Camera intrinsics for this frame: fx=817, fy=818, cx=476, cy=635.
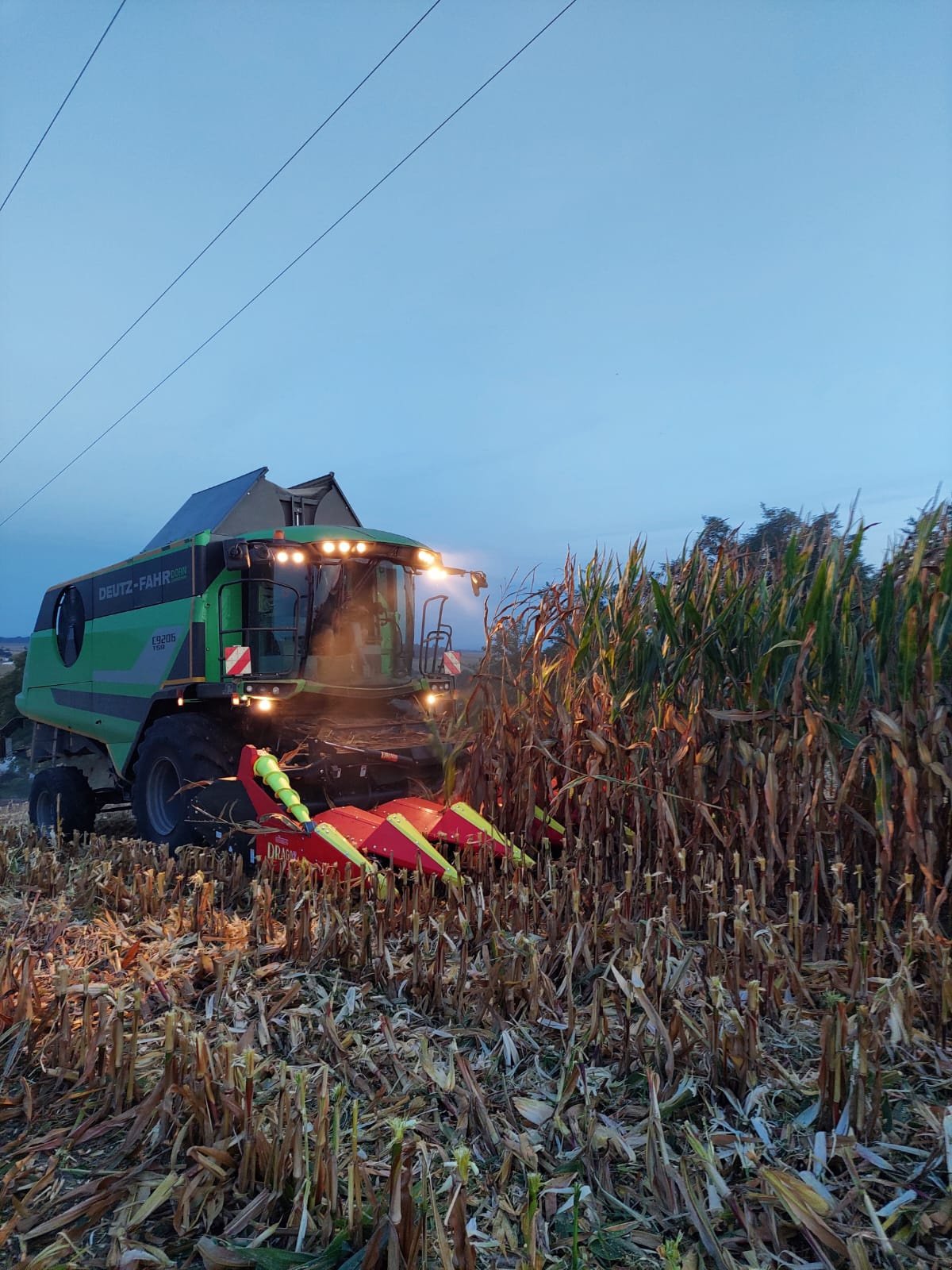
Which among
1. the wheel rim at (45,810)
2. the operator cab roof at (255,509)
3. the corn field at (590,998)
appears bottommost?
the wheel rim at (45,810)

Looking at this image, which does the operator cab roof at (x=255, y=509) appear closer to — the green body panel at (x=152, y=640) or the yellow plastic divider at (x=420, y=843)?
the green body panel at (x=152, y=640)

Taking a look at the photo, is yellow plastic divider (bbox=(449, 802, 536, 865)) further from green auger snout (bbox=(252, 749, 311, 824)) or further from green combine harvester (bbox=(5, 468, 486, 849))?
green auger snout (bbox=(252, 749, 311, 824))

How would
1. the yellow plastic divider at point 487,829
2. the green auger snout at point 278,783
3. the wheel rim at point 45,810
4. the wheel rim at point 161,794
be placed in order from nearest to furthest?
1. the yellow plastic divider at point 487,829
2. the green auger snout at point 278,783
3. the wheel rim at point 161,794
4. the wheel rim at point 45,810

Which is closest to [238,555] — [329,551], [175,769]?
[329,551]

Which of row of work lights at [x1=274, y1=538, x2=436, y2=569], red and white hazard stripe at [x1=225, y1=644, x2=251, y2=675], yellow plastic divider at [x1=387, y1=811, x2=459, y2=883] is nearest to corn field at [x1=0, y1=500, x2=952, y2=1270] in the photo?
yellow plastic divider at [x1=387, y1=811, x2=459, y2=883]

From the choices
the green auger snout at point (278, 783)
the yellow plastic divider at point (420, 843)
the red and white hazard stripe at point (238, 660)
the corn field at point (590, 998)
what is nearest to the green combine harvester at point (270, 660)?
the red and white hazard stripe at point (238, 660)

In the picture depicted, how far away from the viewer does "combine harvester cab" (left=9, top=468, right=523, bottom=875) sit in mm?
5176

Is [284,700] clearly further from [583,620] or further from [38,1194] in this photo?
[38,1194]

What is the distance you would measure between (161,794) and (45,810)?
2.64 meters

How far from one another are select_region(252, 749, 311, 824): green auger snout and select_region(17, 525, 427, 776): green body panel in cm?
83

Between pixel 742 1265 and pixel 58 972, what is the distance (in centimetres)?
211

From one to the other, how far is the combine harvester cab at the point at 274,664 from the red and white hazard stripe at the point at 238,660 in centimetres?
1

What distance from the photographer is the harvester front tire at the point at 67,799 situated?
720cm

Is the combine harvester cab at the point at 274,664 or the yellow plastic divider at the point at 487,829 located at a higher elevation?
the combine harvester cab at the point at 274,664
